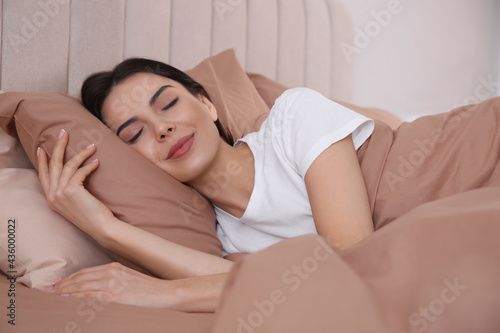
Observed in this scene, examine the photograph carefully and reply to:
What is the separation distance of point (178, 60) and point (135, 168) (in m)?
0.81

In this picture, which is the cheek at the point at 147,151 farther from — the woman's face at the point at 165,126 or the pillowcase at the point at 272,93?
the pillowcase at the point at 272,93

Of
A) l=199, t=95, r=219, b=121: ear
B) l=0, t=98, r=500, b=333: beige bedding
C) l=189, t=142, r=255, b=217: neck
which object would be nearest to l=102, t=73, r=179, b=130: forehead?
l=199, t=95, r=219, b=121: ear

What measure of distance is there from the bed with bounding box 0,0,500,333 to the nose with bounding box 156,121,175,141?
0.09 meters

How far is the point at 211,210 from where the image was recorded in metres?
1.27

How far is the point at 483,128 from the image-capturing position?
104 cm

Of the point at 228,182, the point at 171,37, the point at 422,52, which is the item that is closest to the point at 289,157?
the point at 228,182

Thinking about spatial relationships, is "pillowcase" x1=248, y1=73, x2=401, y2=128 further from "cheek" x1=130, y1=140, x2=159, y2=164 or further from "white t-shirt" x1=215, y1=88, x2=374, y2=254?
"cheek" x1=130, y1=140, x2=159, y2=164

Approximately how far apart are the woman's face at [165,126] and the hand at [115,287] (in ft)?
1.06

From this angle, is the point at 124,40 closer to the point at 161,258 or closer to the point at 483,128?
the point at 161,258

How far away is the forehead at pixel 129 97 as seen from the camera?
3.95ft

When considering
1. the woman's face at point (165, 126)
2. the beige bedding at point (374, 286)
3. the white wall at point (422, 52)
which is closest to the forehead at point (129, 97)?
the woman's face at point (165, 126)

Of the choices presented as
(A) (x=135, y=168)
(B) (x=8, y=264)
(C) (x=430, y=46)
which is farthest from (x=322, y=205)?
(C) (x=430, y=46)

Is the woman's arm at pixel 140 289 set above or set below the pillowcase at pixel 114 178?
below

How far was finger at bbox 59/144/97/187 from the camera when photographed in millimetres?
1049
